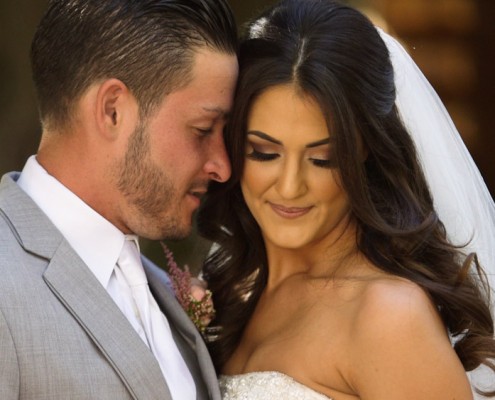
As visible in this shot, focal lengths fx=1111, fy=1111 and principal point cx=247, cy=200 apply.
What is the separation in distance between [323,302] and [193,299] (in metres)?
0.45

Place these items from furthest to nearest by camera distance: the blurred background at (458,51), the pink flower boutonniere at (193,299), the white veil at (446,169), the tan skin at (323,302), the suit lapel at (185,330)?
the blurred background at (458,51), the white veil at (446,169), the pink flower boutonniere at (193,299), the suit lapel at (185,330), the tan skin at (323,302)

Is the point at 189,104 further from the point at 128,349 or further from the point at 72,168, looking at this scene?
the point at 128,349

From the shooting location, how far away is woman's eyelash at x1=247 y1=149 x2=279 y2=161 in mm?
3613

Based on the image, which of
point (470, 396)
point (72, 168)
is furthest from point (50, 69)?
point (470, 396)

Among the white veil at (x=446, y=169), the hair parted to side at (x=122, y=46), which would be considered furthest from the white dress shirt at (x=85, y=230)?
the white veil at (x=446, y=169)

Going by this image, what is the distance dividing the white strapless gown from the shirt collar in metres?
0.62

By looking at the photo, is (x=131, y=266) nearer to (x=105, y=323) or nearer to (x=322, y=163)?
(x=105, y=323)

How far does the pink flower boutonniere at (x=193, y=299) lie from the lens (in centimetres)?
379

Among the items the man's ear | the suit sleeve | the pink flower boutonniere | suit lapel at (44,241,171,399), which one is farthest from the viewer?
the pink flower boutonniere

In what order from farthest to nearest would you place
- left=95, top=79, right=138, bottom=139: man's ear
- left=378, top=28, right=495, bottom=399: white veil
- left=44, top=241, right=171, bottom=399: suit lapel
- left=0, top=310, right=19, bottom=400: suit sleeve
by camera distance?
Result: left=378, top=28, right=495, bottom=399: white veil → left=95, top=79, right=138, bottom=139: man's ear → left=44, top=241, right=171, bottom=399: suit lapel → left=0, top=310, right=19, bottom=400: suit sleeve

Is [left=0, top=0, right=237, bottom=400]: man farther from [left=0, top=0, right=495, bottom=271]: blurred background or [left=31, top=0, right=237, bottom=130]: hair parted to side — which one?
[left=0, top=0, right=495, bottom=271]: blurred background

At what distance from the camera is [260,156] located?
3646 millimetres

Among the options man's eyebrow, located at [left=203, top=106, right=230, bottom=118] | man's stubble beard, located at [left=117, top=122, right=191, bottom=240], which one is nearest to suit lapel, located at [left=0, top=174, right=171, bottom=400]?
man's stubble beard, located at [left=117, top=122, right=191, bottom=240]

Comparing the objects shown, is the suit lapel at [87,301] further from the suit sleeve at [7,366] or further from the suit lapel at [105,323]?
the suit sleeve at [7,366]
